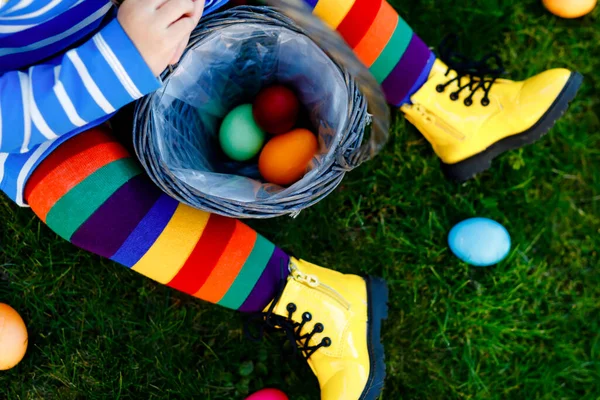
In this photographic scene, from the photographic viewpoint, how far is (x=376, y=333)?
3.67 ft

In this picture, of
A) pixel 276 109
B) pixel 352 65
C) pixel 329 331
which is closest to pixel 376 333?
pixel 329 331

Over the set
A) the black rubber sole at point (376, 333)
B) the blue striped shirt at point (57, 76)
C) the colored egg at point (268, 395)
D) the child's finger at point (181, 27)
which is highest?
the child's finger at point (181, 27)

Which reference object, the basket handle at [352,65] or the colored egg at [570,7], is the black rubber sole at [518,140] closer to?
A: the colored egg at [570,7]

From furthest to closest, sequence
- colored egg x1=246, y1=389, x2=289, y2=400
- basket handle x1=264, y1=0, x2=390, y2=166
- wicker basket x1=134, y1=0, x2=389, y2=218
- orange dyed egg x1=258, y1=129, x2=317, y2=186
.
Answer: colored egg x1=246, y1=389, x2=289, y2=400 → orange dyed egg x1=258, y1=129, x2=317, y2=186 → wicker basket x1=134, y1=0, x2=389, y2=218 → basket handle x1=264, y1=0, x2=390, y2=166

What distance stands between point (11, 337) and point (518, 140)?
3.42ft

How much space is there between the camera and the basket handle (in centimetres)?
72

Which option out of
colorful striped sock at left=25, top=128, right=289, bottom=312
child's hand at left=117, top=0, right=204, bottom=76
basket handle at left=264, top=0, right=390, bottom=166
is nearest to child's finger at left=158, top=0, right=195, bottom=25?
child's hand at left=117, top=0, right=204, bottom=76

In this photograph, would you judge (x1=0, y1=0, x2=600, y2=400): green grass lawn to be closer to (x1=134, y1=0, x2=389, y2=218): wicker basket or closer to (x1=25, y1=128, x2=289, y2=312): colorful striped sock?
(x1=25, y1=128, x2=289, y2=312): colorful striped sock

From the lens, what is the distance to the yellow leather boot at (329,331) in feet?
3.49

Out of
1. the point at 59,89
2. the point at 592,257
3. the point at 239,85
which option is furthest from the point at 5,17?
the point at 592,257

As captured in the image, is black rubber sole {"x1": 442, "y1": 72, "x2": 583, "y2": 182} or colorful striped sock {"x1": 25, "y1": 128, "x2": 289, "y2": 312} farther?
black rubber sole {"x1": 442, "y1": 72, "x2": 583, "y2": 182}

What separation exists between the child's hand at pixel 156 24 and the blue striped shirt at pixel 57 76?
0.01 meters

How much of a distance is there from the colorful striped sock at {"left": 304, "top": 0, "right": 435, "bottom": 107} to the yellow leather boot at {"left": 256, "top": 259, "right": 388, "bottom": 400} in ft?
1.30

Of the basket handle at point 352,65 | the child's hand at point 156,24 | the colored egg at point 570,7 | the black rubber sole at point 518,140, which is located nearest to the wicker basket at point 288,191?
the basket handle at point 352,65
